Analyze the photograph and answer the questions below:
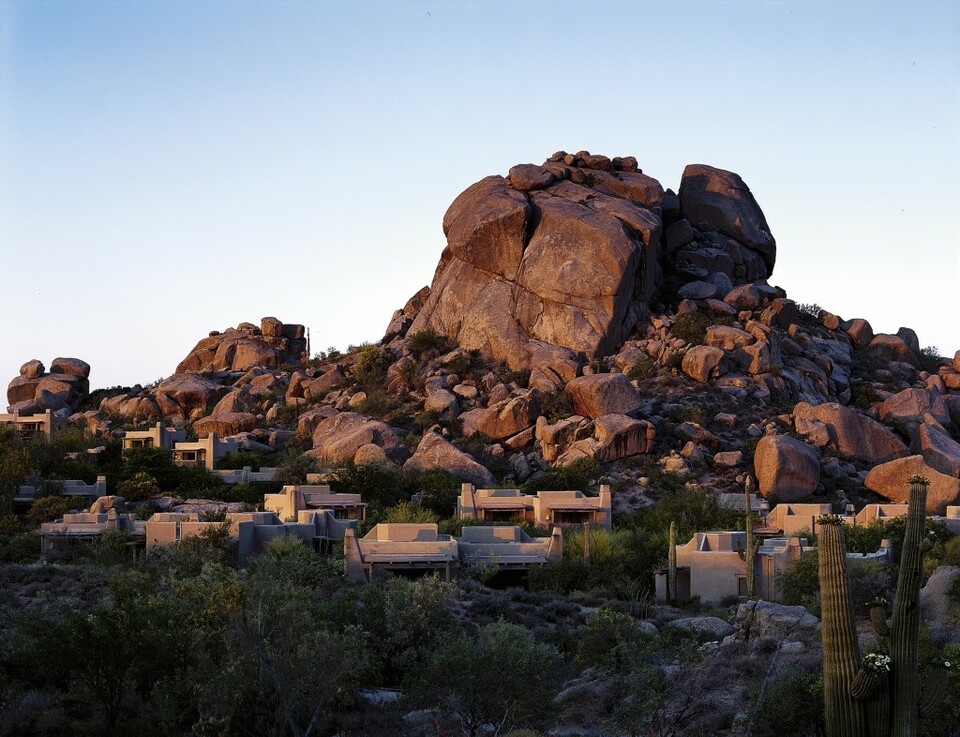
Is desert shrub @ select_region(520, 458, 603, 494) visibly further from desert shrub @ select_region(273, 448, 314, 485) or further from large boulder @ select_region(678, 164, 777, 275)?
large boulder @ select_region(678, 164, 777, 275)

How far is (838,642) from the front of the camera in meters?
16.6

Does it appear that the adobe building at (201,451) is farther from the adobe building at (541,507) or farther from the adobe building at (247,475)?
the adobe building at (541,507)

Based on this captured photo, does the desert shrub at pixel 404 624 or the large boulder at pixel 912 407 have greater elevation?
the large boulder at pixel 912 407

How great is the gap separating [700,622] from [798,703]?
488 inches

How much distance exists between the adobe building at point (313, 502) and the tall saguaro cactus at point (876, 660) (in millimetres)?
31916

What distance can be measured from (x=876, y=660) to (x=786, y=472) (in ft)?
129

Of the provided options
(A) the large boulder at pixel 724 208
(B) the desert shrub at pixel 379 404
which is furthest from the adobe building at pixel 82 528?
(A) the large boulder at pixel 724 208

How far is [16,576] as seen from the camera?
3675 cm

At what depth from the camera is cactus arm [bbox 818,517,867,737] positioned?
16375 mm

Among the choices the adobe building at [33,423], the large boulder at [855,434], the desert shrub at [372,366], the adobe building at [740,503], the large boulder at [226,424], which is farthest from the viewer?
the desert shrub at [372,366]

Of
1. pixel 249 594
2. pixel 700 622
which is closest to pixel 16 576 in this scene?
pixel 249 594

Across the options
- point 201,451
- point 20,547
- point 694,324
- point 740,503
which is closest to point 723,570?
point 740,503

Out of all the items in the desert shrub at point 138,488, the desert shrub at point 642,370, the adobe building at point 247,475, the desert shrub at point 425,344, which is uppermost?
the desert shrub at point 425,344

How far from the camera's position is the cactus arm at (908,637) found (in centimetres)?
1619
